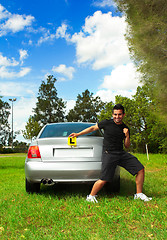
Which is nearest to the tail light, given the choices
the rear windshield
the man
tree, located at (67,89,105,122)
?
the rear windshield

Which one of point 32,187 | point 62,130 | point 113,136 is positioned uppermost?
point 62,130

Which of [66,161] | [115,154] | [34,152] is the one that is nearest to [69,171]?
[66,161]

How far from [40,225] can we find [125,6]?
15.1 metres

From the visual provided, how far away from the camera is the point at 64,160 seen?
16.3 ft

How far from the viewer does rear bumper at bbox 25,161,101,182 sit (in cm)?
489

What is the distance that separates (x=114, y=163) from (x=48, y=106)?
55.6 m

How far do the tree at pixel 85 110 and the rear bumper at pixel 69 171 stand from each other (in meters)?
62.4

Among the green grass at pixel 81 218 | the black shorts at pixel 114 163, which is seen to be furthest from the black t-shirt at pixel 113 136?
the green grass at pixel 81 218

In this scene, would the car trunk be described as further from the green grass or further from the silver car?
the green grass

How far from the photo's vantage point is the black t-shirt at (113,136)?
4.87 metres

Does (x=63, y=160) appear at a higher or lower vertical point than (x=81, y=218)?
higher

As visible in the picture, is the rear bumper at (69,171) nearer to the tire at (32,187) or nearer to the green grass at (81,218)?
the green grass at (81,218)

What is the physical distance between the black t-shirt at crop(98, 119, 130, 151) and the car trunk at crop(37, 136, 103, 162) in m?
0.23

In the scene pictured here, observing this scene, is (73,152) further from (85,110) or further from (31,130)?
(85,110)
